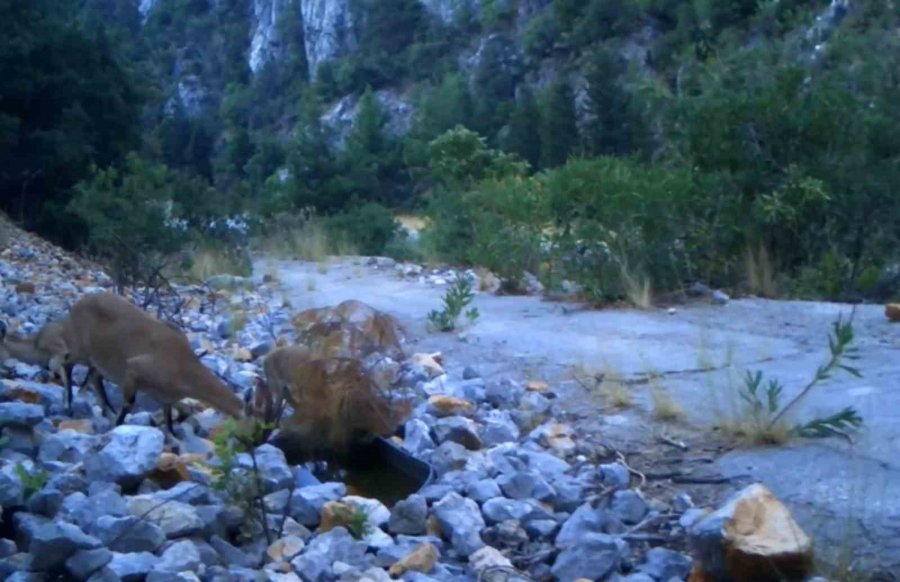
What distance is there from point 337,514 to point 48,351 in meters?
3.45

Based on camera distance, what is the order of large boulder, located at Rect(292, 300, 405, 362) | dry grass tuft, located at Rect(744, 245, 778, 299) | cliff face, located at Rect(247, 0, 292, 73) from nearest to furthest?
large boulder, located at Rect(292, 300, 405, 362), dry grass tuft, located at Rect(744, 245, 778, 299), cliff face, located at Rect(247, 0, 292, 73)

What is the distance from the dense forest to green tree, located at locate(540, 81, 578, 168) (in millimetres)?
96

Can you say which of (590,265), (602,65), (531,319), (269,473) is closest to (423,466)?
(269,473)

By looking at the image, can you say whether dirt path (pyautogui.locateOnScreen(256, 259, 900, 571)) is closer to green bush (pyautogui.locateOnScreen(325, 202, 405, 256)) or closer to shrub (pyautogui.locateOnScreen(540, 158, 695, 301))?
shrub (pyautogui.locateOnScreen(540, 158, 695, 301))

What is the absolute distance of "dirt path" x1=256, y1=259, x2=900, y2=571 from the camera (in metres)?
5.23

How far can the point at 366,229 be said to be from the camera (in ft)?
94.2

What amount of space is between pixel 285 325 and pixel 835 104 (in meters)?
6.33

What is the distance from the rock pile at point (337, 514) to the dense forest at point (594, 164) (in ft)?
21.2

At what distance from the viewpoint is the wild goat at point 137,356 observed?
664cm

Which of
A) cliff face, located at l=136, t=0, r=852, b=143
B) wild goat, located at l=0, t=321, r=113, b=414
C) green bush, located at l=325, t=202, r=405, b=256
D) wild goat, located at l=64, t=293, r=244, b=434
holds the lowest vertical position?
green bush, located at l=325, t=202, r=405, b=256

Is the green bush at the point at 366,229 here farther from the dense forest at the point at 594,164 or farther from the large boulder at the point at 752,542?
the large boulder at the point at 752,542

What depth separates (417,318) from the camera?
41.8 feet

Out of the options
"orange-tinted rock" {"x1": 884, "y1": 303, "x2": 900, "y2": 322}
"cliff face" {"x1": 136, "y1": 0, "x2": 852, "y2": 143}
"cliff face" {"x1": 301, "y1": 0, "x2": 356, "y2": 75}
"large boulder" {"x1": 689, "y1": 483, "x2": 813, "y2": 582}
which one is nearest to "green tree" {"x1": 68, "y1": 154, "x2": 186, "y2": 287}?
"orange-tinted rock" {"x1": 884, "y1": 303, "x2": 900, "y2": 322}

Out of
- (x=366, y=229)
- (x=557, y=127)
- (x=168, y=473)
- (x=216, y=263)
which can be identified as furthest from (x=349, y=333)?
(x=557, y=127)
